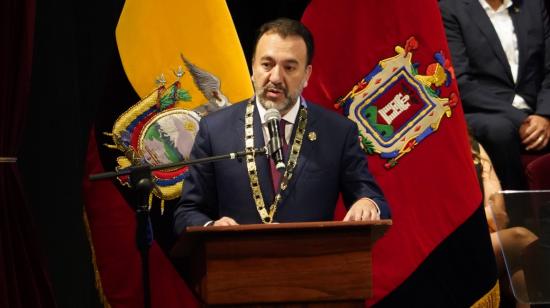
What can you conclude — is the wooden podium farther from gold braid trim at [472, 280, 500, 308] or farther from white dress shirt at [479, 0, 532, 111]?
white dress shirt at [479, 0, 532, 111]

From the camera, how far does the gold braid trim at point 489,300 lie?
338 centimetres

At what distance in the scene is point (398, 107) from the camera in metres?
3.54

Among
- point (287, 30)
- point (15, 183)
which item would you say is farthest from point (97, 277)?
point (287, 30)

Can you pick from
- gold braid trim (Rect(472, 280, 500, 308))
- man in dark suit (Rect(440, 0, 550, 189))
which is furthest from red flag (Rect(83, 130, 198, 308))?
man in dark suit (Rect(440, 0, 550, 189))

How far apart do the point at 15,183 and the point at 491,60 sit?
227cm

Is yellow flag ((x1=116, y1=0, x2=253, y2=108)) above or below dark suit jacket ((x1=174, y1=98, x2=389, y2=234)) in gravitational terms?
above

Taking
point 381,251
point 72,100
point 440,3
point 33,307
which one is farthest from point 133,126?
point 440,3

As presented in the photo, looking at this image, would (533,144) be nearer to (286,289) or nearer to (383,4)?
(383,4)

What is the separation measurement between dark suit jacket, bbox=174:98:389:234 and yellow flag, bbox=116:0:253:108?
64 centimetres

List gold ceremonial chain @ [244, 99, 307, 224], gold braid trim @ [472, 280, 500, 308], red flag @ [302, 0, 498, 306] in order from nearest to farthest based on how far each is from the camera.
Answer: gold ceremonial chain @ [244, 99, 307, 224], gold braid trim @ [472, 280, 500, 308], red flag @ [302, 0, 498, 306]

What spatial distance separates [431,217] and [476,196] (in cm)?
20

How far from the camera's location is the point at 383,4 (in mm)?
3701

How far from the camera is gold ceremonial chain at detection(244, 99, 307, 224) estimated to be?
2.75 meters

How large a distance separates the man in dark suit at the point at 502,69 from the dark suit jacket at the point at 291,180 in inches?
51.3
